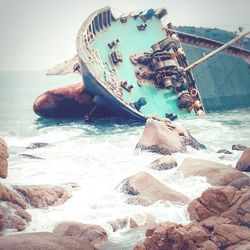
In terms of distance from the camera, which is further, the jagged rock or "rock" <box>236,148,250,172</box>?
"rock" <box>236,148,250,172</box>

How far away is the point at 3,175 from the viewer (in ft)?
31.0

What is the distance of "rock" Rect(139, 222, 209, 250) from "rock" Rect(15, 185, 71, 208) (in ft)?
9.86

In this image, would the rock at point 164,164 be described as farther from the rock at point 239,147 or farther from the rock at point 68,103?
the rock at point 68,103

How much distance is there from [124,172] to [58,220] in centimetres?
391

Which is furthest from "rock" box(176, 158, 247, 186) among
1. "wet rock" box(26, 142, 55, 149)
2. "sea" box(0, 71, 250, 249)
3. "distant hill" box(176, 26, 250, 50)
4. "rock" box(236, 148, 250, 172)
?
"distant hill" box(176, 26, 250, 50)

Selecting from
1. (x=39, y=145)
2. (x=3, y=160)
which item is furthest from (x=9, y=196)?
(x=39, y=145)

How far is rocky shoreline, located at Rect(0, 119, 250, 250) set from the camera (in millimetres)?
5949

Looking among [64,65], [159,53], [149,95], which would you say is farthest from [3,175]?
[64,65]

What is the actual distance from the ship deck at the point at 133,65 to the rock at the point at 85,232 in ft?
37.9

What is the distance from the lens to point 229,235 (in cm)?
612

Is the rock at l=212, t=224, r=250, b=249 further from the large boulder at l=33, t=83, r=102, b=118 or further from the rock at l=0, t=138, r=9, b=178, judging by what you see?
the large boulder at l=33, t=83, r=102, b=118

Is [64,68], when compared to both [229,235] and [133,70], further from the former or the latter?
[229,235]

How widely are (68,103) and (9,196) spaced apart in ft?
46.6

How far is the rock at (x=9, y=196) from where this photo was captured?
7.58 m
